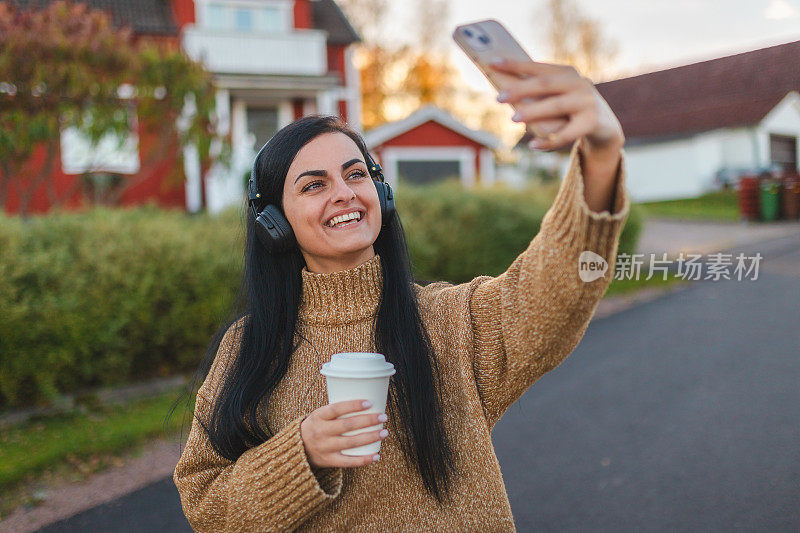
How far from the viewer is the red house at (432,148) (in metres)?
18.9

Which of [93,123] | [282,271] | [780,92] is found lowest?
[282,271]

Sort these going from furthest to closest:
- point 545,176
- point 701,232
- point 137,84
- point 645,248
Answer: point 545,176
point 645,248
point 137,84
point 701,232

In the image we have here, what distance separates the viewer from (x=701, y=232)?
5484 mm

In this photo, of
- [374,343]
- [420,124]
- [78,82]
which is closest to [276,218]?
[374,343]

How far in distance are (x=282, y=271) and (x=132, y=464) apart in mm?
3246

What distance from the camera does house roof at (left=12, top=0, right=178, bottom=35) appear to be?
599 inches

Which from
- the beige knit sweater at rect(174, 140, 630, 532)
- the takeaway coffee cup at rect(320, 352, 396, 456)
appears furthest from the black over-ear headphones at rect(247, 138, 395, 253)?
the takeaway coffee cup at rect(320, 352, 396, 456)

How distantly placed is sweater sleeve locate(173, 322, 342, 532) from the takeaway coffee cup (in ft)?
0.55

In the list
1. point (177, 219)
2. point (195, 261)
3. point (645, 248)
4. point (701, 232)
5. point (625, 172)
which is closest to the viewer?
point (625, 172)

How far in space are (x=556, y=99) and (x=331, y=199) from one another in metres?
0.76

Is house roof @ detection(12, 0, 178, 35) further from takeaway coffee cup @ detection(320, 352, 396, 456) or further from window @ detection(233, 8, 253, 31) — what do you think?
takeaway coffee cup @ detection(320, 352, 396, 456)

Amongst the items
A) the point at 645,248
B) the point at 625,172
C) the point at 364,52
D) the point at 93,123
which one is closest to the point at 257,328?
the point at 625,172

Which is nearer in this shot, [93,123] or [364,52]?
[93,123]

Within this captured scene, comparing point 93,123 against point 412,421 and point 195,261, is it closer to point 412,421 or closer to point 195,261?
point 195,261
